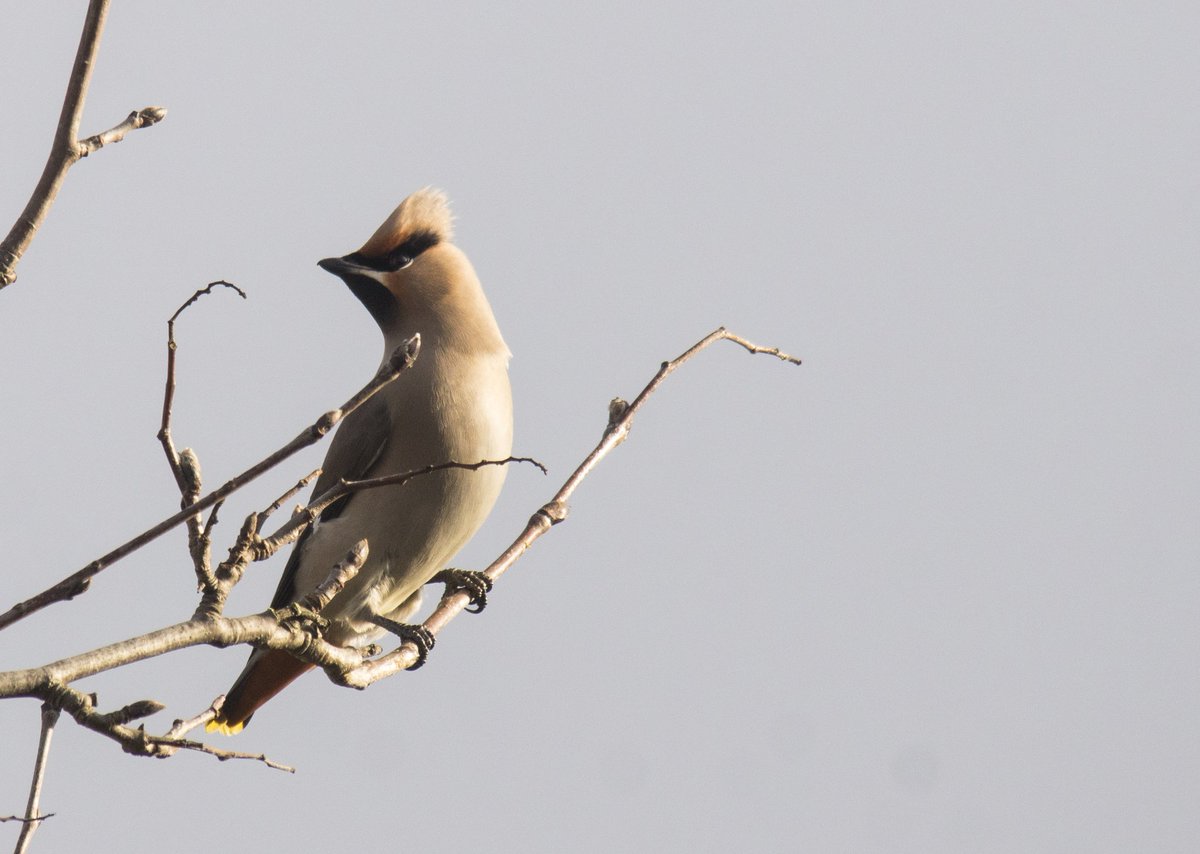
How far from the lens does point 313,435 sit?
1.67 metres

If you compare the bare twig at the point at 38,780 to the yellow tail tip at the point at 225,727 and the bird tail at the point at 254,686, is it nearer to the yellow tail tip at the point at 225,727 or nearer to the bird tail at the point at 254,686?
the bird tail at the point at 254,686

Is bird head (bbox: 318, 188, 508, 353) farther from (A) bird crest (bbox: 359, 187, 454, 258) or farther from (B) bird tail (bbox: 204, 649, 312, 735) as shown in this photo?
(B) bird tail (bbox: 204, 649, 312, 735)

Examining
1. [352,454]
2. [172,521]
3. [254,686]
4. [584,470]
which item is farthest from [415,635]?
[172,521]

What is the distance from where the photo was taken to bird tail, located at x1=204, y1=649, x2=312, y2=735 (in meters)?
3.88

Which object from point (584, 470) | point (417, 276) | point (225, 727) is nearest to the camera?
point (584, 470)

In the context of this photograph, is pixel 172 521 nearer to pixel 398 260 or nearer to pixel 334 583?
pixel 334 583

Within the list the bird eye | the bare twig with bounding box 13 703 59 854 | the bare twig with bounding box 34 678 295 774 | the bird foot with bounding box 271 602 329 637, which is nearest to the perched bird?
the bird eye

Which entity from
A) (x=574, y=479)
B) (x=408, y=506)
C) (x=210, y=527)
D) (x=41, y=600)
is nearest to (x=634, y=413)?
(x=574, y=479)

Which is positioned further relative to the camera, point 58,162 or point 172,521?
point 58,162

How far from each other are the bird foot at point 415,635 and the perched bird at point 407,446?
17 mm

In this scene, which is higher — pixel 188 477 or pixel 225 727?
pixel 188 477

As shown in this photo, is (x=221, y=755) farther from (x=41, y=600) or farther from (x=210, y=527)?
(x=41, y=600)

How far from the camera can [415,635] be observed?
3393 millimetres

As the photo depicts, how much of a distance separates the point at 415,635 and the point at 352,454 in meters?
0.98
